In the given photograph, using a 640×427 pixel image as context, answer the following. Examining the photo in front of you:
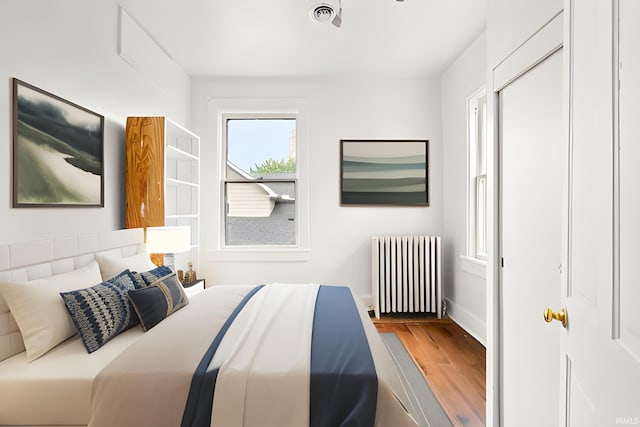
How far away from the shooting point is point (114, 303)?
1.89 metres

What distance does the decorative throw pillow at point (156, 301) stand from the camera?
6.48 feet

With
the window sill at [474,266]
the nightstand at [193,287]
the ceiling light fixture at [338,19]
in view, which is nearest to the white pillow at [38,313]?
the nightstand at [193,287]

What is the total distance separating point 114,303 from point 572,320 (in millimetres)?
1982

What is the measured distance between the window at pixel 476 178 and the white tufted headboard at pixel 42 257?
310 centimetres

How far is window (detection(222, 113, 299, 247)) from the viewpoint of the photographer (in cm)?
434

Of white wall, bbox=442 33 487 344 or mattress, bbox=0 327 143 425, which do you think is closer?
mattress, bbox=0 327 143 425

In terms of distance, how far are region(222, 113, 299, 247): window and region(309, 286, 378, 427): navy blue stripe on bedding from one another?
268 cm

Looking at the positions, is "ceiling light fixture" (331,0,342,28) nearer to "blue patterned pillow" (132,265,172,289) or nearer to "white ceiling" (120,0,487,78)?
"white ceiling" (120,0,487,78)

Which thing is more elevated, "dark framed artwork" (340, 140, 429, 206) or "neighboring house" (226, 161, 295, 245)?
"dark framed artwork" (340, 140, 429, 206)

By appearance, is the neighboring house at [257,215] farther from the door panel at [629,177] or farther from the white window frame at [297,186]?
the door panel at [629,177]

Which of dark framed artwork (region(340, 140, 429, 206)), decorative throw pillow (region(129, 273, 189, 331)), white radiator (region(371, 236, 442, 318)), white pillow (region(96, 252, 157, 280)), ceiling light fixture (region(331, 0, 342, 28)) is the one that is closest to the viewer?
decorative throw pillow (region(129, 273, 189, 331))

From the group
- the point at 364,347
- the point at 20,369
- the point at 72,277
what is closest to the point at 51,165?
the point at 72,277

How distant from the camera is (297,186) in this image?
4.32m

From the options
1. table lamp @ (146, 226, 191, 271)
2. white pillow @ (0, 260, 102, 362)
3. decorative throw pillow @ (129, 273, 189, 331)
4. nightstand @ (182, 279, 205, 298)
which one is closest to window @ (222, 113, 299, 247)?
nightstand @ (182, 279, 205, 298)
